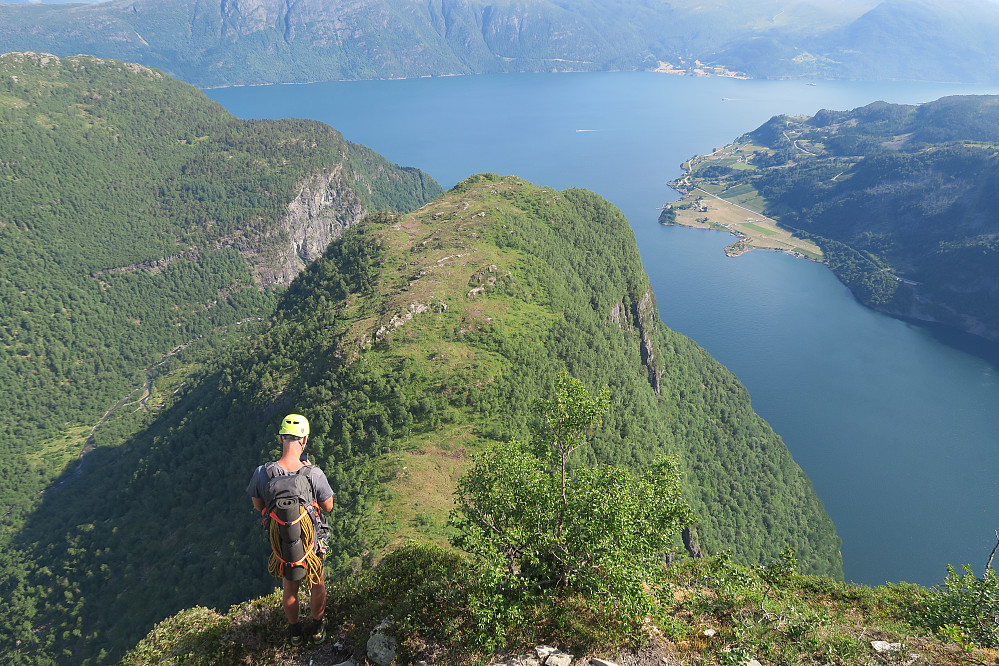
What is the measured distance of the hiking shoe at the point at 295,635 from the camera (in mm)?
14633

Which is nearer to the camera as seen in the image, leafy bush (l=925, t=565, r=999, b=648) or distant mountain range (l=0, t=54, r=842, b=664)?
leafy bush (l=925, t=565, r=999, b=648)

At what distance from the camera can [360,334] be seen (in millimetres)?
68875

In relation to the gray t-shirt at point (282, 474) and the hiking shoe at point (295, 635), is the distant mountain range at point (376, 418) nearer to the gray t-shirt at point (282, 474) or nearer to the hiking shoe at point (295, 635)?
the hiking shoe at point (295, 635)

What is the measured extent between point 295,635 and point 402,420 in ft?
143

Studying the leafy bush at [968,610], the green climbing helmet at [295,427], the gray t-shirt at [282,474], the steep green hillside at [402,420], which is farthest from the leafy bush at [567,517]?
the steep green hillside at [402,420]

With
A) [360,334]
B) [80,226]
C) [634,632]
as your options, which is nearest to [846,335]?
[360,334]

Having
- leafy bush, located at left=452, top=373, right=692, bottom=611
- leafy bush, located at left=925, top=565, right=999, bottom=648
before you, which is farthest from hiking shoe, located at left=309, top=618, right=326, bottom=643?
leafy bush, located at left=925, top=565, right=999, bottom=648

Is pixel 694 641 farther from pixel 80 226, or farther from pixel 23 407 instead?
pixel 80 226

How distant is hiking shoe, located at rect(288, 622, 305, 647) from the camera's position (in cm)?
1463

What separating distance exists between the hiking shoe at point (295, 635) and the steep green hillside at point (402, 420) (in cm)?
2771

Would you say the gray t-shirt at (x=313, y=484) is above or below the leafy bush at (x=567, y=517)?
above

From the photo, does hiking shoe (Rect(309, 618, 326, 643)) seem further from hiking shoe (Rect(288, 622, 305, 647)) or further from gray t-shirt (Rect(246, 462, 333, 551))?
gray t-shirt (Rect(246, 462, 333, 551))

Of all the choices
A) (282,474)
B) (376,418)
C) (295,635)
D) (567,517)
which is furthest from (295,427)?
(376,418)

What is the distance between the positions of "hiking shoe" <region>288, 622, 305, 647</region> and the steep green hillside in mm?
27710
